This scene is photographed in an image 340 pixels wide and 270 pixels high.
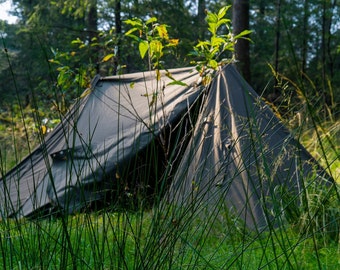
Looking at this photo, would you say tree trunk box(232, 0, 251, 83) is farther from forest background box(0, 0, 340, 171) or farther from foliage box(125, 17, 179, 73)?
foliage box(125, 17, 179, 73)

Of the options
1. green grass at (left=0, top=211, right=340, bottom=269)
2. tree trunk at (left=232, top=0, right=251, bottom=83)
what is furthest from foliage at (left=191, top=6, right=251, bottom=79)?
tree trunk at (left=232, top=0, right=251, bottom=83)

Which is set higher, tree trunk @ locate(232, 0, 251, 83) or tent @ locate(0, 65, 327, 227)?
tree trunk @ locate(232, 0, 251, 83)

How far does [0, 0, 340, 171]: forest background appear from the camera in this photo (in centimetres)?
200

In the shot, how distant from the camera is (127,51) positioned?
10.7 meters

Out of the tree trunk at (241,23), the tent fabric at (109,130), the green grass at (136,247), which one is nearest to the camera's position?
the green grass at (136,247)

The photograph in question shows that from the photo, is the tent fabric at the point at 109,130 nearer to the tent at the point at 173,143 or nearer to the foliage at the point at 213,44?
the tent at the point at 173,143

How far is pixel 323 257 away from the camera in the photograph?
3025 mm

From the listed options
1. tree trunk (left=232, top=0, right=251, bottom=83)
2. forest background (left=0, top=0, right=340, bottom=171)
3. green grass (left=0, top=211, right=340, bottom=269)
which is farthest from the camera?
tree trunk (left=232, top=0, right=251, bottom=83)

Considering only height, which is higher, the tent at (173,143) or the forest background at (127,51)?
the forest background at (127,51)

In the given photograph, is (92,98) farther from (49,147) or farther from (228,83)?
(228,83)

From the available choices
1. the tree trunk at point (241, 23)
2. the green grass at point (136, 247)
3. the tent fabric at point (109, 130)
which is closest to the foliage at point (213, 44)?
the tent fabric at point (109, 130)

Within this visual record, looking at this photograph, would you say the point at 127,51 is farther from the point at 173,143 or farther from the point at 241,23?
the point at 173,143

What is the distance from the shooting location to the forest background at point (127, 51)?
1998 millimetres

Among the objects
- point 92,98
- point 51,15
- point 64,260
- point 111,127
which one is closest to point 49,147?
point 92,98
